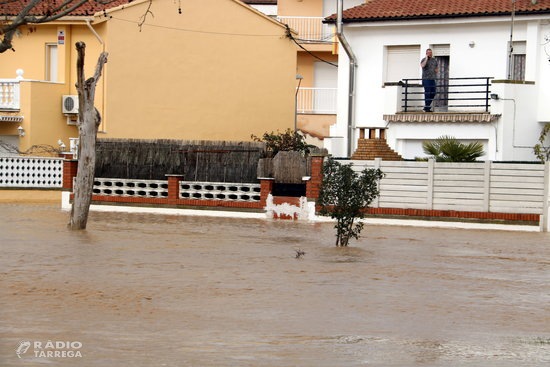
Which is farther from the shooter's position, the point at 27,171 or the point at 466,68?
the point at 27,171

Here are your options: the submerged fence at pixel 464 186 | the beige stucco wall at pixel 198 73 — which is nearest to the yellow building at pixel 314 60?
the beige stucco wall at pixel 198 73

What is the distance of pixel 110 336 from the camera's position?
36.8 feet

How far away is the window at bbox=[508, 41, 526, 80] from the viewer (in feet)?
111

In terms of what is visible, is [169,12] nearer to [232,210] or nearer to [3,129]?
[3,129]

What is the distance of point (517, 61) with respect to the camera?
34.0m

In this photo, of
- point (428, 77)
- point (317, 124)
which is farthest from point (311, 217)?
point (317, 124)

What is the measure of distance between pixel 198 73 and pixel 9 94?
6.95m

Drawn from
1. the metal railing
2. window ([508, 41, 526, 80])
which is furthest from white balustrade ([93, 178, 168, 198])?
window ([508, 41, 526, 80])

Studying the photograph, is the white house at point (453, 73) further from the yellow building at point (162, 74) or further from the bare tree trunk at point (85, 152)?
the bare tree trunk at point (85, 152)

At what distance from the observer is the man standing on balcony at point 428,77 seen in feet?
112

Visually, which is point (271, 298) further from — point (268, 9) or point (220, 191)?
point (268, 9)

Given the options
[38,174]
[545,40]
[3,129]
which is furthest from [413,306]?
[3,129]

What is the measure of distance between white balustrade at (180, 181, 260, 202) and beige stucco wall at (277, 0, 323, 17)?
18.0m

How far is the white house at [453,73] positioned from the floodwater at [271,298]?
8974mm
